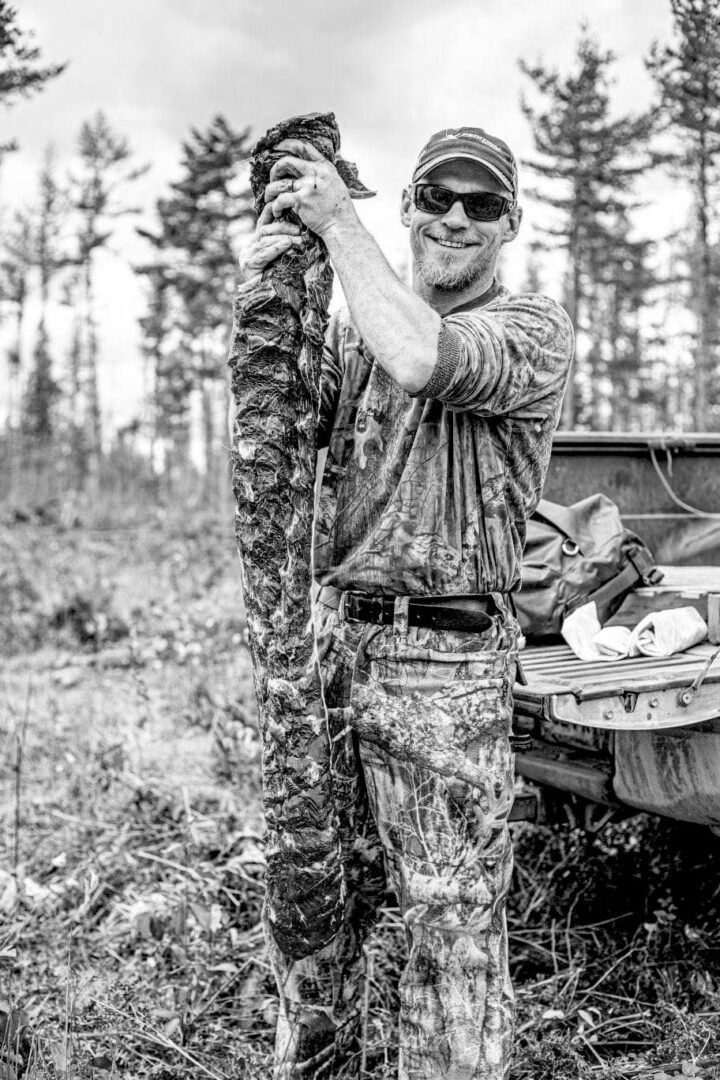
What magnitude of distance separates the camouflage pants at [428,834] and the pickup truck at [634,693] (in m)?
0.41

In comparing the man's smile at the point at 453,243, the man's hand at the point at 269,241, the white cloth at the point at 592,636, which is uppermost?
the man's smile at the point at 453,243

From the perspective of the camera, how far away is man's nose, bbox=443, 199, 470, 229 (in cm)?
268

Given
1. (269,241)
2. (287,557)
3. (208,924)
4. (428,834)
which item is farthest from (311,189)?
(208,924)

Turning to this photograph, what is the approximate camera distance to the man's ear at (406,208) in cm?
284

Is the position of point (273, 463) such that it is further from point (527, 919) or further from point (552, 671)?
point (527, 919)

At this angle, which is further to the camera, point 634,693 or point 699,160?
point 699,160

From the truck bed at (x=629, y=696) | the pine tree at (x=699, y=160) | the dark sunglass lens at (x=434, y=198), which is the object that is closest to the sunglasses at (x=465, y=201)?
the dark sunglass lens at (x=434, y=198)

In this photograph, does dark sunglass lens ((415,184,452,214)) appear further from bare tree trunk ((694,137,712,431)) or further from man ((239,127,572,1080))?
bare tree trunk ((694,137,712,431))

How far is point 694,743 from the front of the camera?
3053 millimetres

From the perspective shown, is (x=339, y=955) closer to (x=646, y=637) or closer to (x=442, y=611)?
(x=442, y=611)

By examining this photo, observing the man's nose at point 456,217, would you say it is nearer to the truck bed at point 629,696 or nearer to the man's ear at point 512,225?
the man's ear at point 512,225

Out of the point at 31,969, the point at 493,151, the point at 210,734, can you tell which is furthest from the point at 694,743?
the point at 210,734

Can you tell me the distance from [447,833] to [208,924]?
1.55m

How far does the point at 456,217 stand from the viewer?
2678 millimetres
